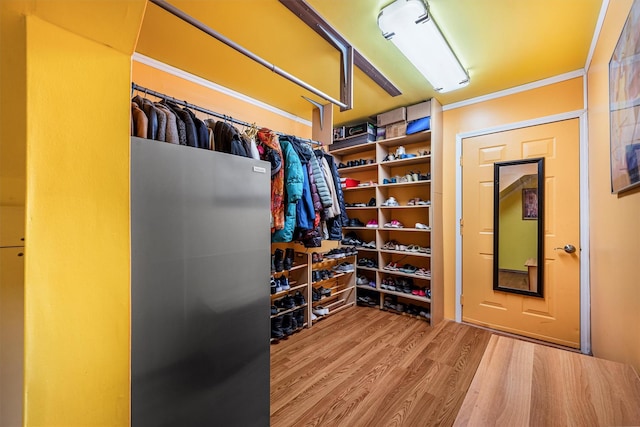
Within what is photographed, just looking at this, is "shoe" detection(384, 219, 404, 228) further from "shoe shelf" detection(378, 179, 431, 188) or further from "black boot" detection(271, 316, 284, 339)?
"black boot" detection(271, 316, 284, 339)

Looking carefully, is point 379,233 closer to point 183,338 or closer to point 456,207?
point 456,207

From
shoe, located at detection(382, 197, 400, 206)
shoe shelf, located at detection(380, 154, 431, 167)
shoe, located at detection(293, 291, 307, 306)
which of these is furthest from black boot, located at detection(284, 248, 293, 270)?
shoe shelf, located at detection(380, 154, 431, 167)

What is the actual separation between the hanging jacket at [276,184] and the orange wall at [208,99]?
2.46ft

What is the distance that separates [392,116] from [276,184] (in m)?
1.81

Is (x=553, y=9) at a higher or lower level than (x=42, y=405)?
higher

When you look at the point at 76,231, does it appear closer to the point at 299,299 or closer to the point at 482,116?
the point at 299,299

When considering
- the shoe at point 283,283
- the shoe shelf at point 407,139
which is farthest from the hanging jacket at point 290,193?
the shoe shelf at point 407,139

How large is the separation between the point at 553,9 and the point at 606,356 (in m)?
Answer: 2.04

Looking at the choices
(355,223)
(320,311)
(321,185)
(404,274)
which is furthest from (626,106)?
(320,311)

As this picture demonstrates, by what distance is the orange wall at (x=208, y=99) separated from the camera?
1.95m

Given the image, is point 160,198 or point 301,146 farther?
point 301,146

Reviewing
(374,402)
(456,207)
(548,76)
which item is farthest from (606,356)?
(548,76)

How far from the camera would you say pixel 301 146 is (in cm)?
225

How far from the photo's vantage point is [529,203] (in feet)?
7.70
